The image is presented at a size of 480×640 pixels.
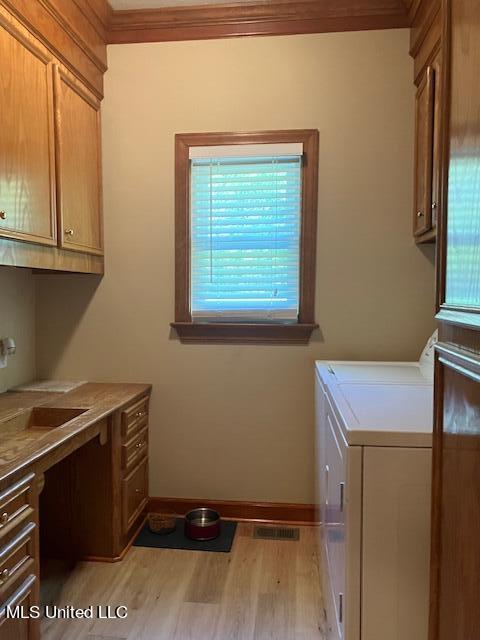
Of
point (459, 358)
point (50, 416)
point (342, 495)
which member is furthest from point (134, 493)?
→ point (459, 358)

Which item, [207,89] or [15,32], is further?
[207,89]

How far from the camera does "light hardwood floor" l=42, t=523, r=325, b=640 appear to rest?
1.88m

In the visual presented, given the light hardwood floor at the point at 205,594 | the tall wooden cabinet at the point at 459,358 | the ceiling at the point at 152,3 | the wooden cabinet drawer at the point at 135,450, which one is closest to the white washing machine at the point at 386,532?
the tall wooden cabinet at the point at 459,358

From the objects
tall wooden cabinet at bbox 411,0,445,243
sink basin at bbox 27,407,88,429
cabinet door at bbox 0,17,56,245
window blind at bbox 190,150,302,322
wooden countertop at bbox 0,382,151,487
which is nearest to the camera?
wooden countertop at bbox 0,382,151,487

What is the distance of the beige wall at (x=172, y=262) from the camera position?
2582 mm

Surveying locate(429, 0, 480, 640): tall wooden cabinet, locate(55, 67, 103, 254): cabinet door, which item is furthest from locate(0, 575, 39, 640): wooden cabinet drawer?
locate(55, 67, 103, 254): cabinet door

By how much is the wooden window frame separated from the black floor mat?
1.08m

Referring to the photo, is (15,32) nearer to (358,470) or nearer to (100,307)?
(100,307)

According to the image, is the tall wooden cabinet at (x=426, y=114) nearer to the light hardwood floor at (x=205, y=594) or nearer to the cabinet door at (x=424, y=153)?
the cabinet door at (x=424, y=153)

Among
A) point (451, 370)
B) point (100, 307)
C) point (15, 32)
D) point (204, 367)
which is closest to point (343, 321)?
point (204, 367)

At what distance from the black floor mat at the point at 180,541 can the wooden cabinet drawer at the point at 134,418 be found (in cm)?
58

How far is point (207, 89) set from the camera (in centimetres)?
267

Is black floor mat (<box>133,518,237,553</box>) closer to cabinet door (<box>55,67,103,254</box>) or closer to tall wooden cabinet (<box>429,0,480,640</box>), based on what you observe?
cabinet door (<box>55,67,103,254</box>)

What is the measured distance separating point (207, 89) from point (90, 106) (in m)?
0.66
